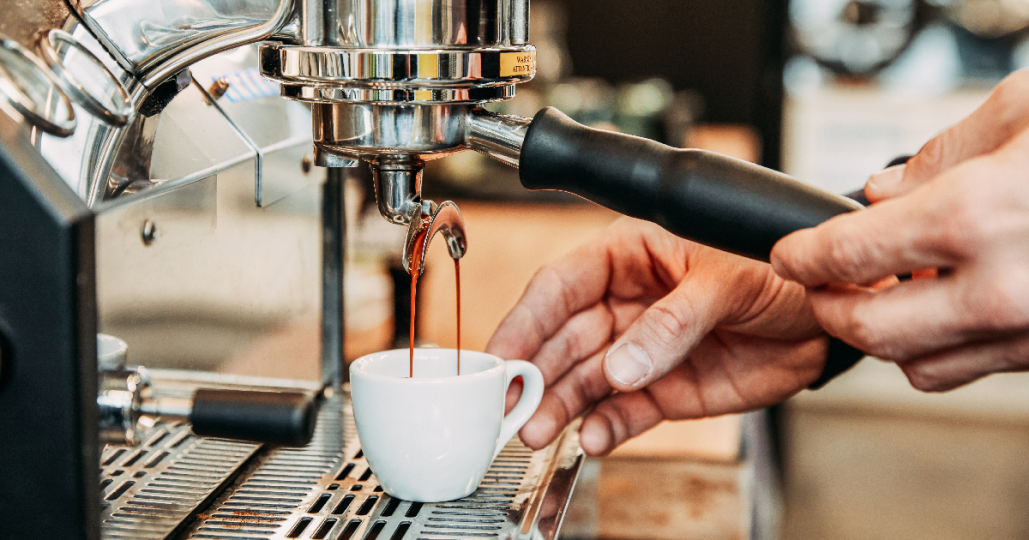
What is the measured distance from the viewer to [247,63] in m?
0.64

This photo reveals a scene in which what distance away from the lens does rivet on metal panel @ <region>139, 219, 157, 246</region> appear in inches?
18.7

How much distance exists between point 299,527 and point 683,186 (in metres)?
0.26

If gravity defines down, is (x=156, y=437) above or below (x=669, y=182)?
below

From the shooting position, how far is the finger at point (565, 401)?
2.11 feet

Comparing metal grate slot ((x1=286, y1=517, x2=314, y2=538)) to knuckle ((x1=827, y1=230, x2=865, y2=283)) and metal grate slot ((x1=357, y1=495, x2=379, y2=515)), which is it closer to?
metal grate slot ((x1=357, y1=495, x2=379, y2=515))

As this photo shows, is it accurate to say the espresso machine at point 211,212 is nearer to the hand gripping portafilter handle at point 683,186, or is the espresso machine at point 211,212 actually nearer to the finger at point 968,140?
the hand gripping portafilter handle at point 683,186

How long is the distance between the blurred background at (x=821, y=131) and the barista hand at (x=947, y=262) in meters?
1.42

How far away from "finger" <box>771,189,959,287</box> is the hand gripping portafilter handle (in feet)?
0.04

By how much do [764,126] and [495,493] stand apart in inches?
104

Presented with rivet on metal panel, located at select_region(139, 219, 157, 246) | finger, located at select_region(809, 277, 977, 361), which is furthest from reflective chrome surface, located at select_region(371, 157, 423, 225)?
finger, located at select_region(809, 277, 977, 361)

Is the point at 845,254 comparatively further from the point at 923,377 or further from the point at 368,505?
the point at 368,505

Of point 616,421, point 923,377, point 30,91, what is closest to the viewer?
point 30,91

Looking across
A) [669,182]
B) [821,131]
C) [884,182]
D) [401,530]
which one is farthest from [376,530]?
[821,131]

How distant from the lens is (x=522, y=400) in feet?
2.00
